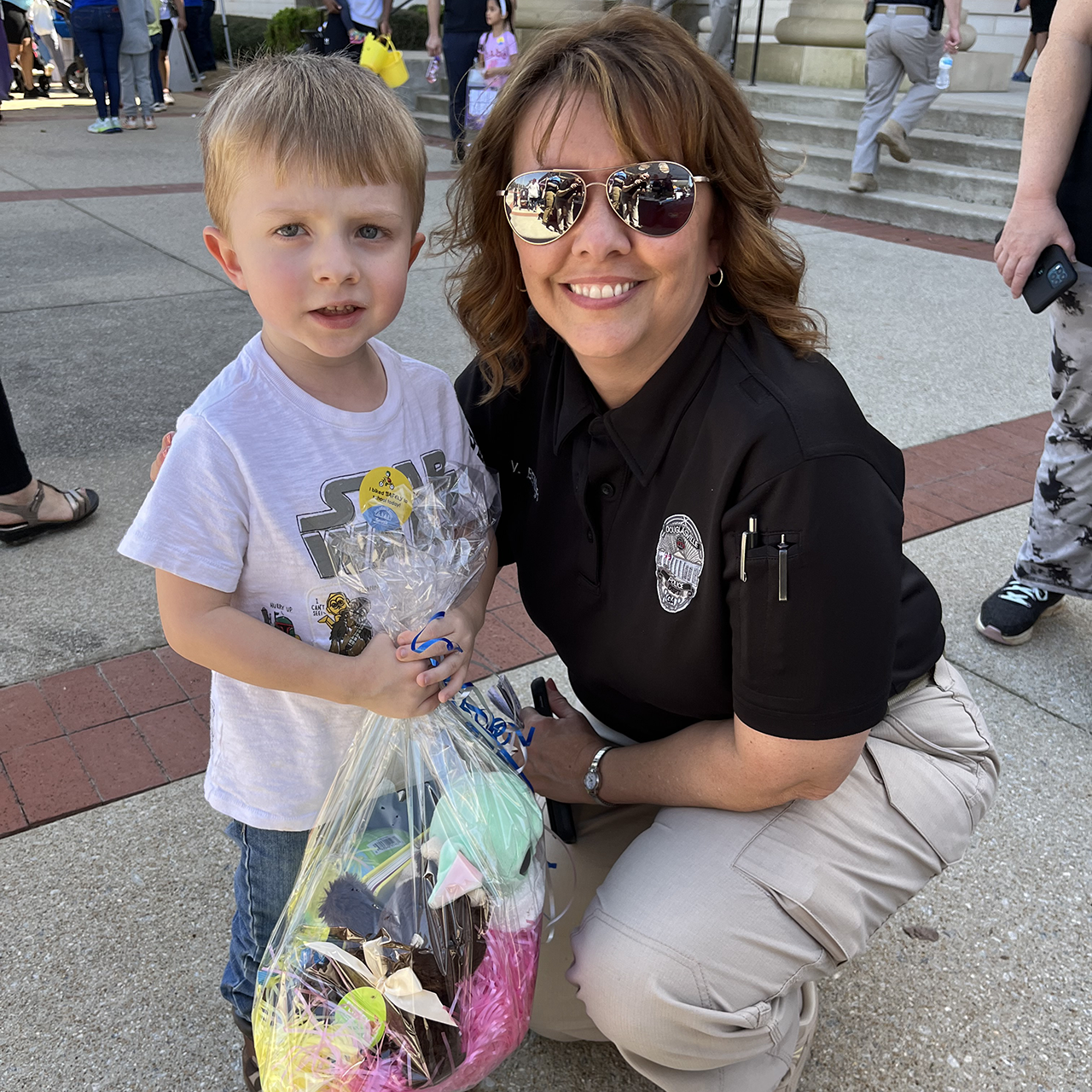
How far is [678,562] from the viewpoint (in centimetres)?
169

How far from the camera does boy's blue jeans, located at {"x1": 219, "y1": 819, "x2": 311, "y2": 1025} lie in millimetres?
1808

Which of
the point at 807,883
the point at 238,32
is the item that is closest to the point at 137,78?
the point at 238,32

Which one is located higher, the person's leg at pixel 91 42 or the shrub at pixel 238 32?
the person's leg at pixel 91 42

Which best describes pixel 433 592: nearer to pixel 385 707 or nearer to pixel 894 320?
pixel 385 707

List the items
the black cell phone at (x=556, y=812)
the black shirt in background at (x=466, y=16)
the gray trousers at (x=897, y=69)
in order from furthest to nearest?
the black shirt in background at (x=466, y=16) → the gray trousers at (x=897, y=69) → the black cell phone at (x=556, y=812)

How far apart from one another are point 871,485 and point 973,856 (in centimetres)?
125

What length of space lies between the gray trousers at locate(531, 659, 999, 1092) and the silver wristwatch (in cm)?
12

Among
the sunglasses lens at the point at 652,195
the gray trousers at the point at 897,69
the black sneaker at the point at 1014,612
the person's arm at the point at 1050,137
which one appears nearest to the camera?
the sunglasses lens at the point at 652,195

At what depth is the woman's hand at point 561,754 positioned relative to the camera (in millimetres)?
1978

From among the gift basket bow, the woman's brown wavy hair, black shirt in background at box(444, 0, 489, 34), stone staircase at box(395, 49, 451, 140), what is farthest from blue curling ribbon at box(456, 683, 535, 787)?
stone staircase at box(395, 49, 451, 140)

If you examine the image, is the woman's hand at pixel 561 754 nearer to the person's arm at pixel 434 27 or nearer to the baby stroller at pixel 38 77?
the person's arm at pixel 434 27

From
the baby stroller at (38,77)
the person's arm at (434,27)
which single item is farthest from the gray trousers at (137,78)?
the baby stroller at (38,77)

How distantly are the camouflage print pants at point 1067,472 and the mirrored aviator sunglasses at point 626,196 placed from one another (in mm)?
1712

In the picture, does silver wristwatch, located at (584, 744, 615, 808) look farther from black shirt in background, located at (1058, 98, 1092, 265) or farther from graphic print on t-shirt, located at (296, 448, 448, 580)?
black shirt in background, located at (1058, 98, 1092, 265)
